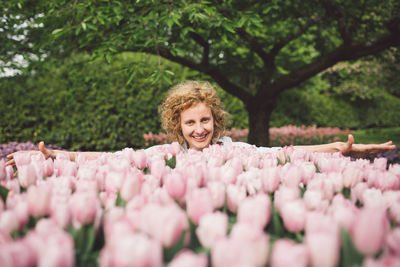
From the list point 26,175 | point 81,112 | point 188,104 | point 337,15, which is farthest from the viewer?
point 81,112

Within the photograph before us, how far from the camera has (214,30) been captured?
13.7 ft

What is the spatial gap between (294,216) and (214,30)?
3.76 metres

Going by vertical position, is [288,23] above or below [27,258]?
above

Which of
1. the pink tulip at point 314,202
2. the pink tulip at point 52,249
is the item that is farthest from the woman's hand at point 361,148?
the pink tulip at point 52,249

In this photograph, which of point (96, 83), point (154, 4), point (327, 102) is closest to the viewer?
point (154, 4)

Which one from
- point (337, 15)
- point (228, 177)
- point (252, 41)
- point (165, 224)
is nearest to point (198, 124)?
point (228, 177)

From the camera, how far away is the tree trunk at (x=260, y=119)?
7.30m

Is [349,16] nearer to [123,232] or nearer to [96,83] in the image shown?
[96,83]

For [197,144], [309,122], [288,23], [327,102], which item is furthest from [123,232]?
[327,102]

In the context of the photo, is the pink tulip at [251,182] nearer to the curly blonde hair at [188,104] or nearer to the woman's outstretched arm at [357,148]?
the woman's outstretched arm at [357,148]

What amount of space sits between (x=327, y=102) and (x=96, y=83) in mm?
15212

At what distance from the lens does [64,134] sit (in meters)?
9.21

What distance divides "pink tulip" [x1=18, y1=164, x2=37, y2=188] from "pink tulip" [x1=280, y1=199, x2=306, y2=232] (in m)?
1.09

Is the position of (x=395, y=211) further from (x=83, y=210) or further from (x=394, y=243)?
(x=83, y=210)
